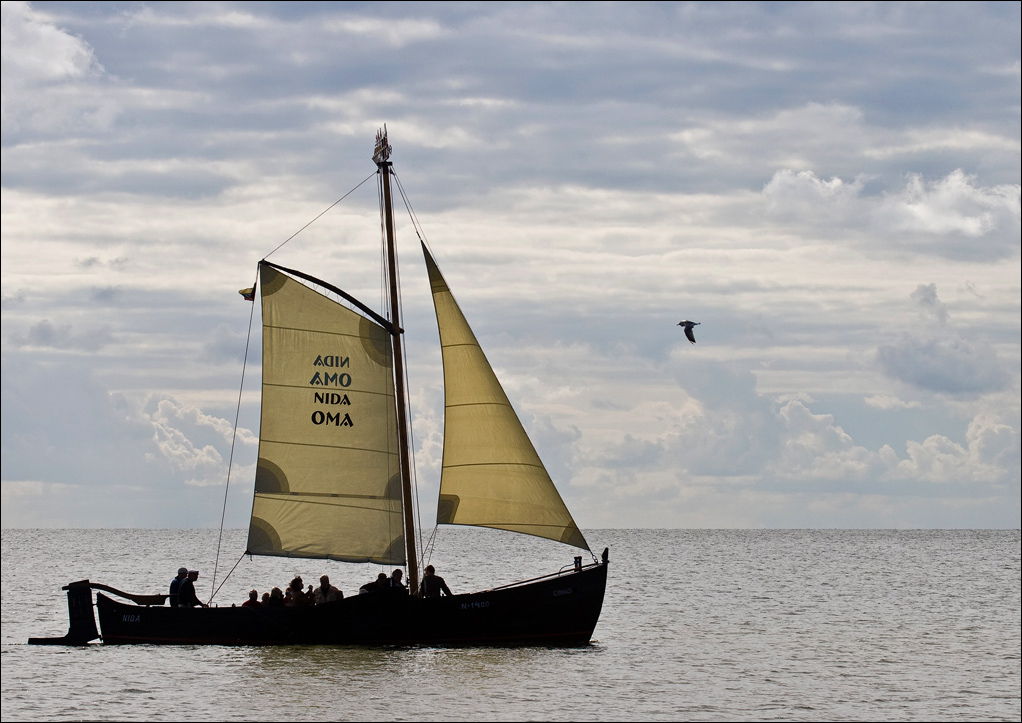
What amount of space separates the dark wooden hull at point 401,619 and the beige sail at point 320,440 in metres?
2.18

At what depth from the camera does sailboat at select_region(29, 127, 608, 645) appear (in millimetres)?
35281

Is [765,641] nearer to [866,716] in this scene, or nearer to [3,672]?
[866,716]

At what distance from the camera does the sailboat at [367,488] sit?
35.3 m

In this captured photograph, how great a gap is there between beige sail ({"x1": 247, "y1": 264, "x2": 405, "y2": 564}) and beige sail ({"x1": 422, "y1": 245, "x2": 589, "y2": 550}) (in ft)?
7.42

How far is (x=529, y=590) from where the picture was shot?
3566 centimetres

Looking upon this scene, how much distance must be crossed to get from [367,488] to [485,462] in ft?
12.3

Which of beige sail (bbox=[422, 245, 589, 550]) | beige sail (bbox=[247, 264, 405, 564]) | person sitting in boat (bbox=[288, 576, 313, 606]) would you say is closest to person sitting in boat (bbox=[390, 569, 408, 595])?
beige sail (bbox=[247, 264, 405, 564])

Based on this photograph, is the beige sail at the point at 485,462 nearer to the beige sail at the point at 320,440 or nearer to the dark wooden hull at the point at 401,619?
the dark wooden hull at the point at 401,619

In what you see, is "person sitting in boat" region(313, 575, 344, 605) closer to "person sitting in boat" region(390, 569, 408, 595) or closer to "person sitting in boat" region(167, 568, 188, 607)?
"person sitting in boat" region(390, 569, 408, 595)

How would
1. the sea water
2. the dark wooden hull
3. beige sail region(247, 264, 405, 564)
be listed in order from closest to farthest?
the sea water → the dark wooden hull → beige sail region(247, 264, 405, 564)

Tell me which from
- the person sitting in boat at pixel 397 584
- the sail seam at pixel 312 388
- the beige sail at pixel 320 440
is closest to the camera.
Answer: the person sitting in boat at pixel 397 584

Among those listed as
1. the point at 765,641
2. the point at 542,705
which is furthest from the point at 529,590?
the point at 765,641

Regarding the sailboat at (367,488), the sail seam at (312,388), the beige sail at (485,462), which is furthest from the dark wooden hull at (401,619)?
the sail seam at (312,388)

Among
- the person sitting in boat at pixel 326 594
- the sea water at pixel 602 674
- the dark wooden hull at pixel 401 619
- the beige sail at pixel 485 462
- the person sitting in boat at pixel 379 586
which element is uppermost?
the beige sail at pixel 485 462
